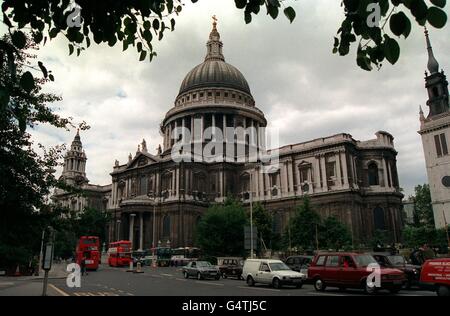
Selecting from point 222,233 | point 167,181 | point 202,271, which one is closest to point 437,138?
point 222,233

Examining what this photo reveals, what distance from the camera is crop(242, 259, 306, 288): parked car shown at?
2314 cm

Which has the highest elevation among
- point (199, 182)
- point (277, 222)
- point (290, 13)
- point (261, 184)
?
point (199, 182)

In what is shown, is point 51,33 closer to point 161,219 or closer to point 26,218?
point 26,218

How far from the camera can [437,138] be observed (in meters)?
65.0

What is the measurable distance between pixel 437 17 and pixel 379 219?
6450 centimetres

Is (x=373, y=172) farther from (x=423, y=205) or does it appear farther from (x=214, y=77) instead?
(x=214, y=77)

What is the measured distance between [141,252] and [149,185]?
13.7 m

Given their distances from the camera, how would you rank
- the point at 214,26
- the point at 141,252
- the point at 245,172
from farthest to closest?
1. the point at 214,26
2. the point at 245,172
3. the point at 141,252

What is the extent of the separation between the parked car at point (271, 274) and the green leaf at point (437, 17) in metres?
20.6

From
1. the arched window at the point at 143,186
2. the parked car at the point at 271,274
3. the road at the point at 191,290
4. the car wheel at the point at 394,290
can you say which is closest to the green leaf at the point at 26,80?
the road at the point at 191,290

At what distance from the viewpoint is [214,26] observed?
105 meters
